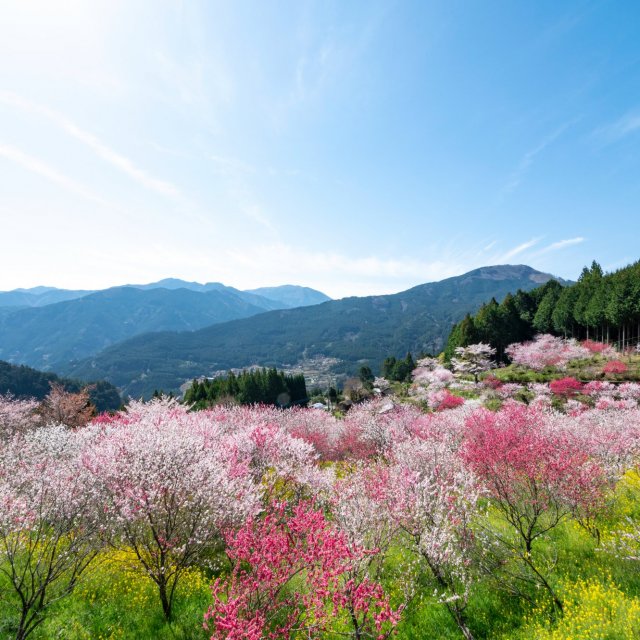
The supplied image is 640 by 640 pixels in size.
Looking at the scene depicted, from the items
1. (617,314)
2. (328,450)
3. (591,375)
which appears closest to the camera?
(328,450)

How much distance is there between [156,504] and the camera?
950cm

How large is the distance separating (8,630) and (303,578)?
769 centimetres

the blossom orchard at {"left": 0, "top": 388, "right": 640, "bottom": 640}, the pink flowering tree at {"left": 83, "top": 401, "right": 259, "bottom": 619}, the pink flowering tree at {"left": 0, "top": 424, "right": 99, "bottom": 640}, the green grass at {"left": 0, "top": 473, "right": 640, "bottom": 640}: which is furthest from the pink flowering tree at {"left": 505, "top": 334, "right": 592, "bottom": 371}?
the pink flowering tree at {"left": 0, "top": 424, "right": 99, "bottom": 640}

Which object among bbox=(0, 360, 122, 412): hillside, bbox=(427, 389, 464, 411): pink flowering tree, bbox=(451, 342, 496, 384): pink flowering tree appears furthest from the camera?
bbox=(0, 360, 122, 412): hillside

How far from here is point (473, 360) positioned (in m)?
57.5

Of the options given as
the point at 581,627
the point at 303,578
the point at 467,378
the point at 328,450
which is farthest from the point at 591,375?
the point at 303,578

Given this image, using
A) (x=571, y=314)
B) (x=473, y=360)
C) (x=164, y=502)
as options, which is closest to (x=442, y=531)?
(x=164, y=502)

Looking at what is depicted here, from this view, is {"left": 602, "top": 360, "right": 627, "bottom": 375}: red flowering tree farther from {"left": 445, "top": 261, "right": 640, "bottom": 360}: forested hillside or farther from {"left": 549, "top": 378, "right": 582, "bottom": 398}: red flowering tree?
{"left": 445, "top": 261, "right": 640, "bottom": 360}: forested hillside

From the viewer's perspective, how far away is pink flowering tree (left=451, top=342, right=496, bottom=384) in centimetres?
5457

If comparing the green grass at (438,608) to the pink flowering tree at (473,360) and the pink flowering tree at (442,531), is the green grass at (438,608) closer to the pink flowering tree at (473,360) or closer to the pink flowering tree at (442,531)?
the pink flowering tree at (442,531)

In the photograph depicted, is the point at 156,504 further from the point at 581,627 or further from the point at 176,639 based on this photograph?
the point at 581,627

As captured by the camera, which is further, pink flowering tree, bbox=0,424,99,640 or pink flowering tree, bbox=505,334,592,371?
pink flowering tree, bbox=505,334,592,371

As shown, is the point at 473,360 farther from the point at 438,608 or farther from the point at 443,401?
the point at 438,608

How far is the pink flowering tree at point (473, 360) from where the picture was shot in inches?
2149
